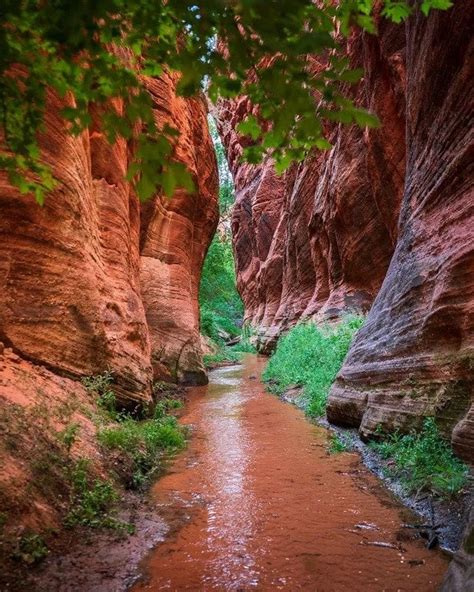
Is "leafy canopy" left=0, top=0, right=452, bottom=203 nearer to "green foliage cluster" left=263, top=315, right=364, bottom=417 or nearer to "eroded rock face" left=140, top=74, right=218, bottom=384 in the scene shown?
"green foliage cluster" left=263, top=315, right=364, bottom=417

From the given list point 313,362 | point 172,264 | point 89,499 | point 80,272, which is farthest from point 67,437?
point 172,264

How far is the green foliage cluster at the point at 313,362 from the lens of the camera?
31.4ft

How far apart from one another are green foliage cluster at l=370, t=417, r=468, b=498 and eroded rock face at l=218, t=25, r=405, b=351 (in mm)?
3282

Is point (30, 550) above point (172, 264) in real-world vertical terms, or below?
below

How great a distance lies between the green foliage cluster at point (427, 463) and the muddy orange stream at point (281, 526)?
0.34 metres

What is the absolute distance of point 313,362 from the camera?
12148 mm

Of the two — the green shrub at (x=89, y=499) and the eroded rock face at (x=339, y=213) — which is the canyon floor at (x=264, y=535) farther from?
the eroded rock face at (x=339, y=213)

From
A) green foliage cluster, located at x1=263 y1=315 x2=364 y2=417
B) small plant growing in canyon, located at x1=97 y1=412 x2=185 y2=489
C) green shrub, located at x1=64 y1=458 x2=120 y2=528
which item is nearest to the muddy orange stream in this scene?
small plant growing in canyon, located at x1=97 y1=412 x2=185 y2=489

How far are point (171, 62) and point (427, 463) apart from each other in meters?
4.52

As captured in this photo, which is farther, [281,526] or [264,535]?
[281,526]

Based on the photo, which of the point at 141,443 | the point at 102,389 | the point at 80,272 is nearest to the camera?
the point at 141,443

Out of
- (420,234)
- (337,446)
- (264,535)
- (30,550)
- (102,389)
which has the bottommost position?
(264,535)

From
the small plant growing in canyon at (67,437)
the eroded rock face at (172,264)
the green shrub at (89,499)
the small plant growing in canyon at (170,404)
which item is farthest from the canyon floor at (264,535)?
the eroded rock face at (172,264)

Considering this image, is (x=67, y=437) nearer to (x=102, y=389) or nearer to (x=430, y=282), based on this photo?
(x=102, y=389)
